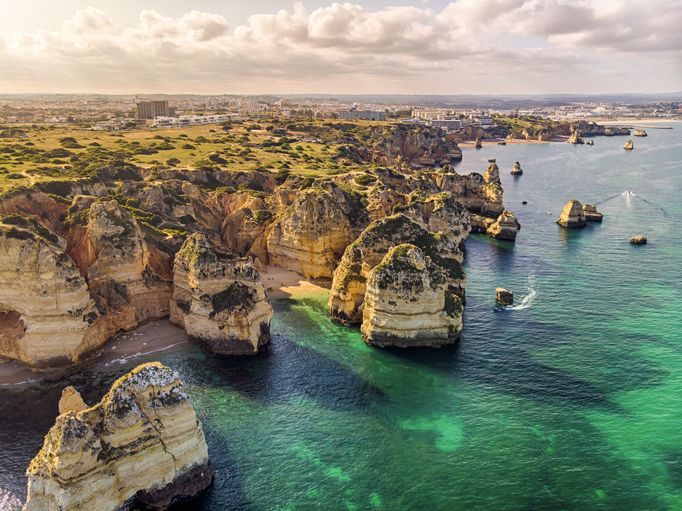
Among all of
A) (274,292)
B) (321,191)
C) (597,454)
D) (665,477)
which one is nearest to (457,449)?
(597,454)

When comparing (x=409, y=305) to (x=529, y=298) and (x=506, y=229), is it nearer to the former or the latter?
(x=529, y=298)

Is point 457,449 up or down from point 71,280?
down

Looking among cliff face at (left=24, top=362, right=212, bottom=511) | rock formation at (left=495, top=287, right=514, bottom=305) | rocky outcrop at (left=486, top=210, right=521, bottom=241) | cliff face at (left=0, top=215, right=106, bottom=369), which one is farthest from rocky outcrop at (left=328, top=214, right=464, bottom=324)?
rocky outcrop at (left=486, top=210, right=521, bottom=241)

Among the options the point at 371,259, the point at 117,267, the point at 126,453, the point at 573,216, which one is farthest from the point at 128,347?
the point at 573,216

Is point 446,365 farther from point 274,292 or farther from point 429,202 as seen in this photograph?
point 429,202

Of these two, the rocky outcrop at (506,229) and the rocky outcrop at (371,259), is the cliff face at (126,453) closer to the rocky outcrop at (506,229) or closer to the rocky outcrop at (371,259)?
the rocky outcrop at (371,259)

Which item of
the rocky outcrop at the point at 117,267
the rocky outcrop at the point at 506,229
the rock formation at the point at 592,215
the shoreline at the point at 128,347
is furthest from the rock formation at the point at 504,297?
the rock formation at the point at 592,215
